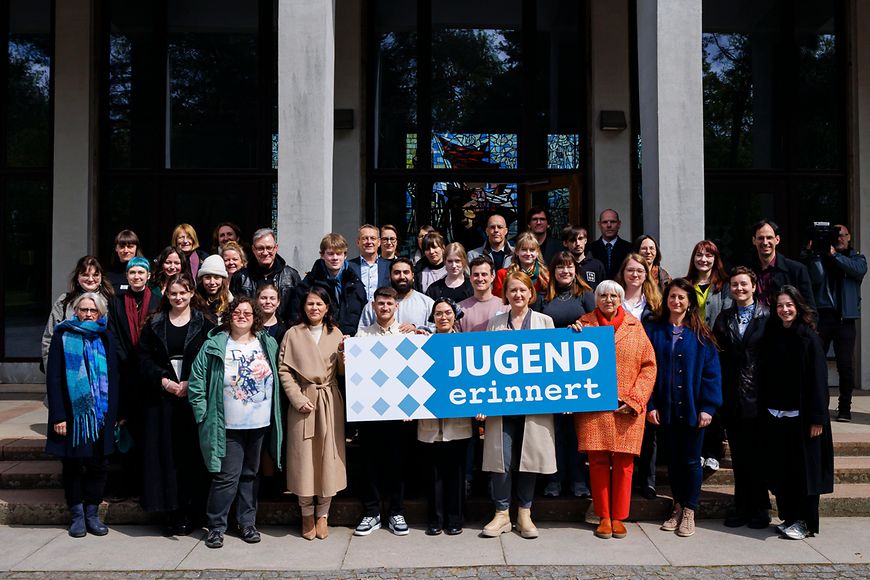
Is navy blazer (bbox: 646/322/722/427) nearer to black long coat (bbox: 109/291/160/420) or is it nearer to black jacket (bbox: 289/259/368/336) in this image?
black jacket (bbox: 289/259/368/336)

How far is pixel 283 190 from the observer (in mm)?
8234

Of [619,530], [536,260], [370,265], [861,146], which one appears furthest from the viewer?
[861,146]

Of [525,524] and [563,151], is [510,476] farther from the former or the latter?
[563,151]

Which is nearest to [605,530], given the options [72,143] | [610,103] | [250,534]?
[250,534]

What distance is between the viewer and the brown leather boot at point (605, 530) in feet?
20.6

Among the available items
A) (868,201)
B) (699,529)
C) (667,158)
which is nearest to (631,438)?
(699,529)

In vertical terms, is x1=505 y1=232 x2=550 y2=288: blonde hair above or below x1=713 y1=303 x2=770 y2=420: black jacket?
above

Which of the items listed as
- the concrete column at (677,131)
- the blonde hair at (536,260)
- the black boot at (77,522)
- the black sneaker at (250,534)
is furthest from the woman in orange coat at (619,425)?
the black boot at (77,522)

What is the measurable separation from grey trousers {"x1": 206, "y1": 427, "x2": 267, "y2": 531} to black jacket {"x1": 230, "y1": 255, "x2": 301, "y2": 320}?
1.23 meters

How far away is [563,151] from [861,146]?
4.06 metres

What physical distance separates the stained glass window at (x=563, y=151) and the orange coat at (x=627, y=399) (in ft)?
18.5

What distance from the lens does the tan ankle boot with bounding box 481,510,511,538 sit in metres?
6.29

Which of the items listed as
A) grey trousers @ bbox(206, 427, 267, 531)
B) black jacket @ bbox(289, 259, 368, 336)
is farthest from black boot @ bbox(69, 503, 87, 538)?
black jacket @ bbox(289, 259, 368, 336)

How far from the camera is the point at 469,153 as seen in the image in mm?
11773
